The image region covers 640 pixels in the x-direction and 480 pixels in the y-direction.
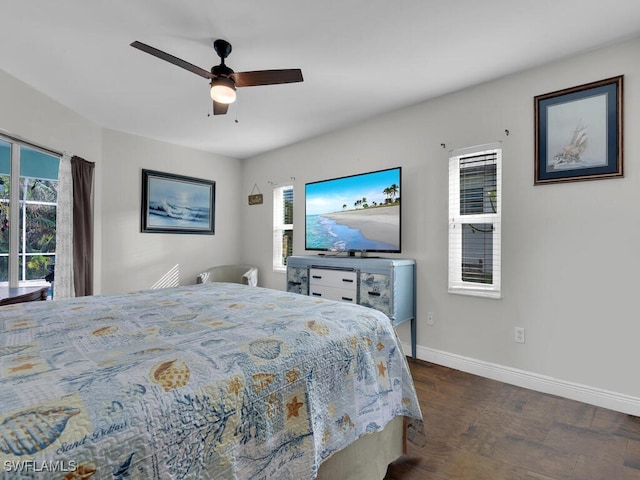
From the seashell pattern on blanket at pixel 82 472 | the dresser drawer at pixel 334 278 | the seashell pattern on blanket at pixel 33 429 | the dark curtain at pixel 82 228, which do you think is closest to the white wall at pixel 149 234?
the dark curtain at pixel 82 228

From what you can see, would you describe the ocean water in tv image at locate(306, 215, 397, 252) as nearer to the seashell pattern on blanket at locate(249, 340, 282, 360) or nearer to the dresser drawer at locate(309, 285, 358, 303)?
the dresser drawer at locate(309, 285, 358, 303)

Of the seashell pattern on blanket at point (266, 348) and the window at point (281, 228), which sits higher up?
the window at point (281, 228)

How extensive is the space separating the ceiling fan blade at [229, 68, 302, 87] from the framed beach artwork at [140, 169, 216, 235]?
105 inches

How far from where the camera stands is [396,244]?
10.8ft

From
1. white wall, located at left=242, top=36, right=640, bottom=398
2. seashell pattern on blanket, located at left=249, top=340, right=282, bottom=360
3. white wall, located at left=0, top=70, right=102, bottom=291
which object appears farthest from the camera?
white wall, located at left=0, top=70, right=102, bottom=291

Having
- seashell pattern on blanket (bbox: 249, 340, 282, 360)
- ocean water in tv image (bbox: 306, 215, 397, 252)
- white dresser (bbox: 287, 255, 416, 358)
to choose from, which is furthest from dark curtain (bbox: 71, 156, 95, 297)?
seashell pattern on blanket (bbox: 249, 340, 282, 360)

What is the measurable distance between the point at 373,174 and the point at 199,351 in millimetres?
2816

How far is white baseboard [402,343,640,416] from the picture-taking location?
2.23m

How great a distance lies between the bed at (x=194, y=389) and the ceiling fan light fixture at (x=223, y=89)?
139 cm

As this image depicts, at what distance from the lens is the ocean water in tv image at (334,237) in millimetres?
3513

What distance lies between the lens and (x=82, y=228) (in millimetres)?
3543

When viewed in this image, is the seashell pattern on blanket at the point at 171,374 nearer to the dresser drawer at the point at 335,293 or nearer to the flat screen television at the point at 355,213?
the dresser drawer at the point at 335,293

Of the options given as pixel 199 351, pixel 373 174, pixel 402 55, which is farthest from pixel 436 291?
pixel 199 351

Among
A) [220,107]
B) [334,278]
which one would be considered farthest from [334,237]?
[220,107]
